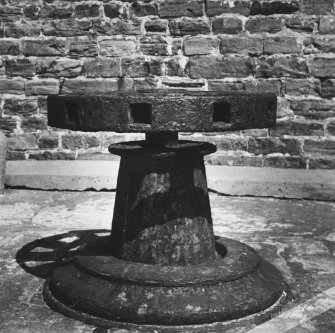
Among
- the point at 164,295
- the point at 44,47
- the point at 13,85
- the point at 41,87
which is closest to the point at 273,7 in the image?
the point at 44,47

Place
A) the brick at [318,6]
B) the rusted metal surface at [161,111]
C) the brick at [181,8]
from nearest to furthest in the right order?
the rusted metal surface at [161,111] → the brick at [318,6] → the brick at [181,8]

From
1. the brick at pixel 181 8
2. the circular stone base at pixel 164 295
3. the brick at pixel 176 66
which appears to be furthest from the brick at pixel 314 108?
the circular stone base at pixel 164 295

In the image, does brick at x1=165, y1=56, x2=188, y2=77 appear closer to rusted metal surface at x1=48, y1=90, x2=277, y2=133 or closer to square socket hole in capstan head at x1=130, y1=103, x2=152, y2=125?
rusted metal surface at x1=48, y1=90, x2=277, y2=133

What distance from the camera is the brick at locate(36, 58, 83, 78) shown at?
5.17 metres

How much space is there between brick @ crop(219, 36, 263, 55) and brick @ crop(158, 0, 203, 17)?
348mm

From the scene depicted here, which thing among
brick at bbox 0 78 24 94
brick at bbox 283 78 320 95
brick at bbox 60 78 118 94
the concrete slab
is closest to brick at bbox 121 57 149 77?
brick at bbox 60 78 118 94

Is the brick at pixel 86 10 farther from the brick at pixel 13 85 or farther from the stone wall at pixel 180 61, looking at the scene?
the brick at pixel 13 85

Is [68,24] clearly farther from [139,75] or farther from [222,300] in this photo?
[222,300]

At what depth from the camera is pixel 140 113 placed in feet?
6.49

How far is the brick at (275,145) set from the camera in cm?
503

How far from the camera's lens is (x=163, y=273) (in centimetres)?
216

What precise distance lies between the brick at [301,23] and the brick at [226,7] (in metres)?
0.39

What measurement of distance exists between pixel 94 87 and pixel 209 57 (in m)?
1.14

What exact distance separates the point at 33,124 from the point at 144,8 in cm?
155
